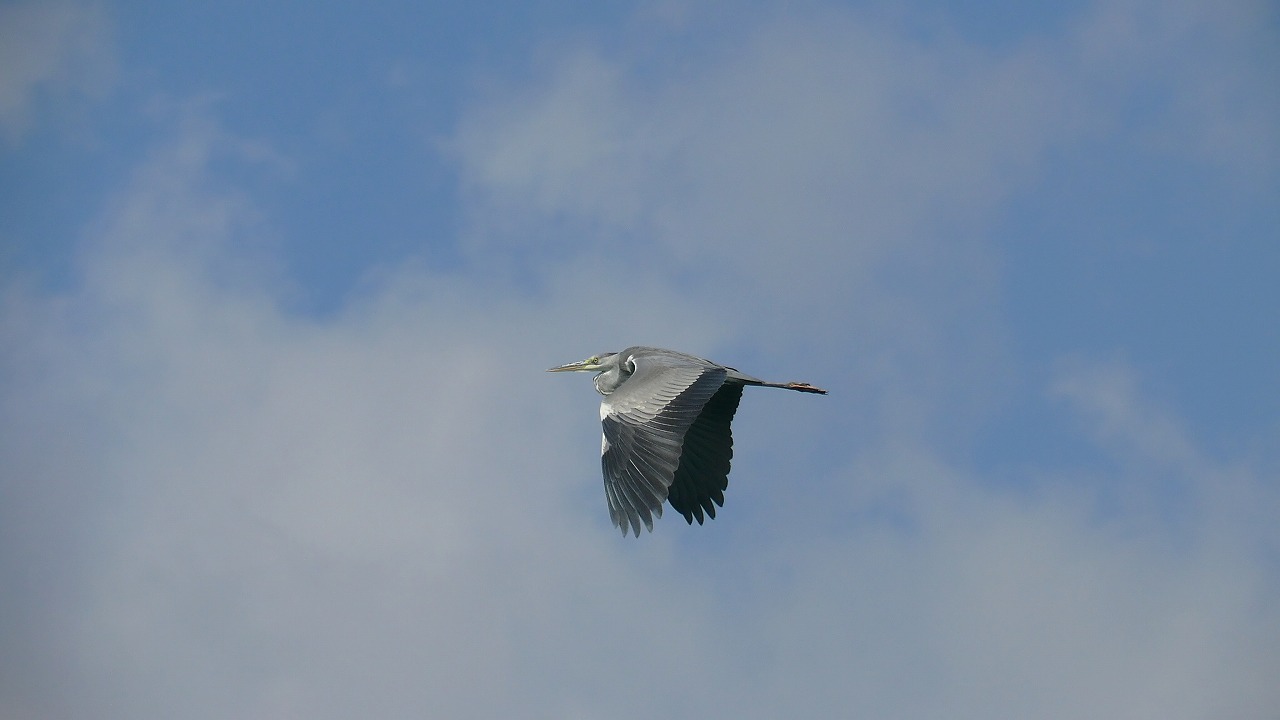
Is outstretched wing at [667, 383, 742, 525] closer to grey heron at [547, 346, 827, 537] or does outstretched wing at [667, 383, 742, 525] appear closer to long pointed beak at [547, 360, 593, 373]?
grey heron at [547, 346, 827, 537]

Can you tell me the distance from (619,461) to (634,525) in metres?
0.95

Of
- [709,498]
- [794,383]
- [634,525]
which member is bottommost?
[634,525]

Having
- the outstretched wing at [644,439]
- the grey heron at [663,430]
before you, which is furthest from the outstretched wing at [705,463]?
the outstretched wing at [644,439]

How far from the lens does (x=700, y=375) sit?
69.8ft

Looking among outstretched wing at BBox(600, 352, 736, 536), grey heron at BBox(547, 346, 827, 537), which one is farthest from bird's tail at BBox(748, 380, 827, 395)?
outstretched wing at BBox(600, 352, 736, 536)

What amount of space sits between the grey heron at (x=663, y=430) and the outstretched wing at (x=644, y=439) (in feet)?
0.05

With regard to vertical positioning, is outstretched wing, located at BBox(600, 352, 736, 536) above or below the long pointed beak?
below

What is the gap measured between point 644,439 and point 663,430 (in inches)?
12.2

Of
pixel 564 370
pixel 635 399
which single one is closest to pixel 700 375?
pixel 635 399

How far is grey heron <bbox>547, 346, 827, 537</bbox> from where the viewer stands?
64.7 feet

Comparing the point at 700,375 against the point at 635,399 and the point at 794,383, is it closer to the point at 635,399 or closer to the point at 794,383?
the point at 635,399

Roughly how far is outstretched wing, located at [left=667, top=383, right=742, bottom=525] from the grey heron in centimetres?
2

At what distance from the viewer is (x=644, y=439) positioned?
784 inches

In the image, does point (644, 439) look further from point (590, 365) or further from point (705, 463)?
point (590, 365)
